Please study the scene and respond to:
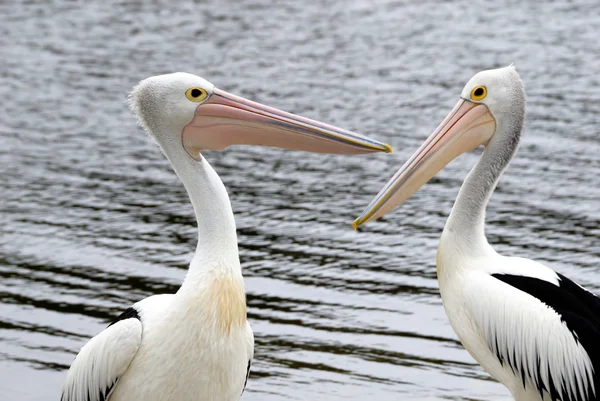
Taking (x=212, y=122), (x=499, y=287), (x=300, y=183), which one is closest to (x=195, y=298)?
(x=212, y=122)

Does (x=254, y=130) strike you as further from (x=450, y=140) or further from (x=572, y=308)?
(x=572, y=308)

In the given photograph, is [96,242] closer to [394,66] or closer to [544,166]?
[544,166]

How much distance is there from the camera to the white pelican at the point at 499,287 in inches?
186

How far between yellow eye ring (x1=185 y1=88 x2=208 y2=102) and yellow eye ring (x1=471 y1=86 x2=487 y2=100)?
1.41m

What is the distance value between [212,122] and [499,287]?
4.90 ft

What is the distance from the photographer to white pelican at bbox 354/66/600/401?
4734 millimetres

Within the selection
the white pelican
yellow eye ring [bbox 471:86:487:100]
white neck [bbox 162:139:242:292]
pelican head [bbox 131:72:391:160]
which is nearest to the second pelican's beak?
pelican head [bbox 131:72:391:160]

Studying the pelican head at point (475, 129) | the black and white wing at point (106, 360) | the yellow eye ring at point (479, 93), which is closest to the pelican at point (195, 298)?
the black and white wing at point (106, 360)

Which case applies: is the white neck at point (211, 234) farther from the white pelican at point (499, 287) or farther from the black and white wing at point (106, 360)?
the white pelican at point (499, 287)

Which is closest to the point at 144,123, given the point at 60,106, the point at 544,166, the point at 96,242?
the point at 96,242

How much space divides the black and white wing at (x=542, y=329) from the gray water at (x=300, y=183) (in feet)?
3.38

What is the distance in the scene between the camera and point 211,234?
444cm

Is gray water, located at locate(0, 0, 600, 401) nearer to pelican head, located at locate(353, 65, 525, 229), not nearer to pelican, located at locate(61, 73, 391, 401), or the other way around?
pelican head, located at locate(353, 65, 525, 229)

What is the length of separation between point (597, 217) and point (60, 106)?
18.6ft
